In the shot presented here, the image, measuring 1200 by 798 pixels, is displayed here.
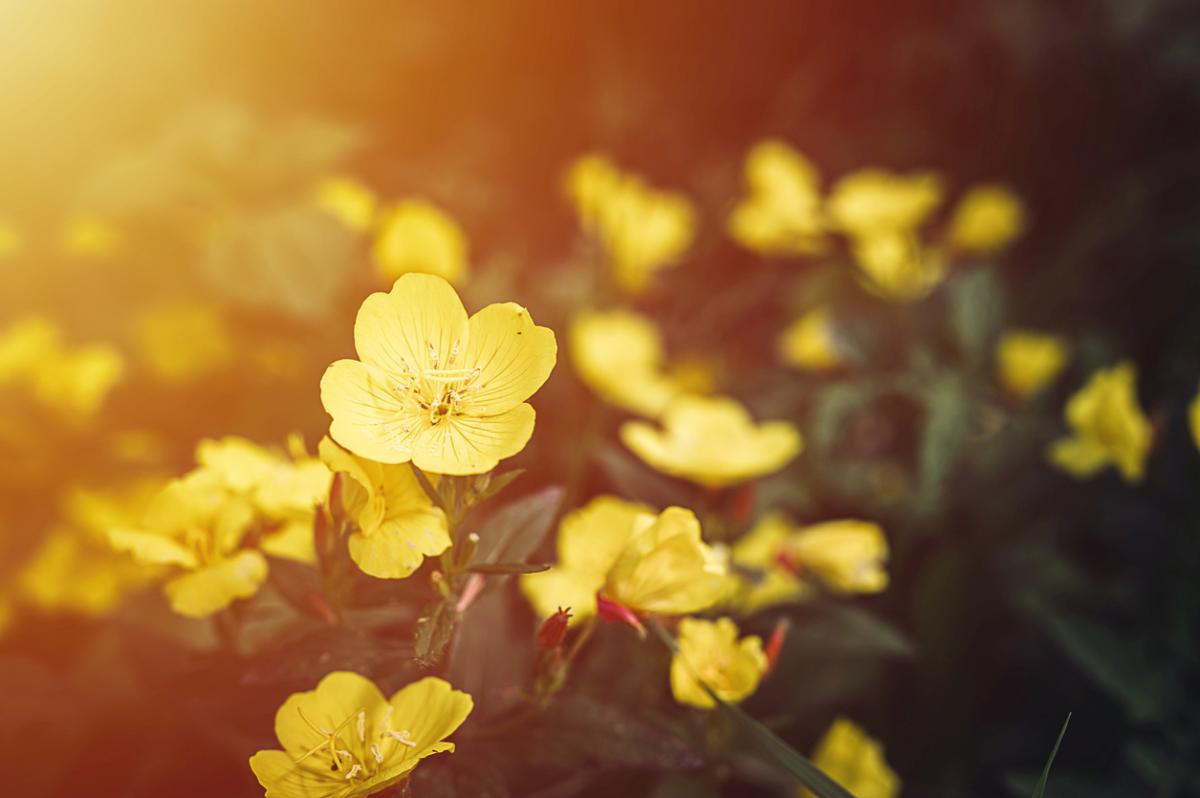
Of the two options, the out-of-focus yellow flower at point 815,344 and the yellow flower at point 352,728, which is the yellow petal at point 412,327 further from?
the out-of-focus yellow flower at point 815,344

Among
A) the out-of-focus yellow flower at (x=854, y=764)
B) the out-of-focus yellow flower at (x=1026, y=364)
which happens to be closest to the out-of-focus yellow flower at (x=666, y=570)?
the out-of-focus yellow flower at (x=854, y=764)

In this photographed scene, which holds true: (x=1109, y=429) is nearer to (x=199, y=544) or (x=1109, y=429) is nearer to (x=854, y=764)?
(x=854, y=764)

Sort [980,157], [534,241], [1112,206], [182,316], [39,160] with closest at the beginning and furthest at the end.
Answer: [182,316] < [1112,206] < [39,160] < [980,157] < [534,241]

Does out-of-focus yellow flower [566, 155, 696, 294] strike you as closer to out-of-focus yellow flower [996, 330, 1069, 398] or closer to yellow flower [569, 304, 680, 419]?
yellow flower [569, 304, 680, 419]

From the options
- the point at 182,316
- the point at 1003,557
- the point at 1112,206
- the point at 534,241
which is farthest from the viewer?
the point at 534,241

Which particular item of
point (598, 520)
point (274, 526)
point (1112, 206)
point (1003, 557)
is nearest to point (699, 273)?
point (1112, 206)

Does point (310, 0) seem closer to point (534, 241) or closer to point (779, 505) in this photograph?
point (534, 241)

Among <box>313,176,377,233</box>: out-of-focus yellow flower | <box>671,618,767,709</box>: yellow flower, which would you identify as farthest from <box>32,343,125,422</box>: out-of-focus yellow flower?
<box>671,618,767,709</box>: yellow flower
